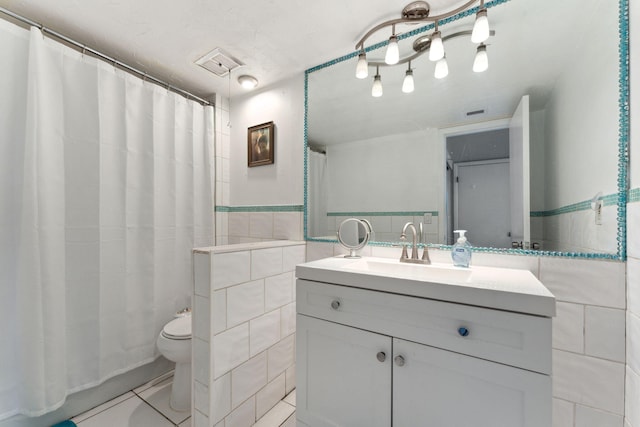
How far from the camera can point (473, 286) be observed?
0.82 m

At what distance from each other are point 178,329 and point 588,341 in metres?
1.92

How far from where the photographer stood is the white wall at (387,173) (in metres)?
1.37

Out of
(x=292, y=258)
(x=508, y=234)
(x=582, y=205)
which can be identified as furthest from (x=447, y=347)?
(x=292, y=258)

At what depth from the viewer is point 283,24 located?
133 centimetres

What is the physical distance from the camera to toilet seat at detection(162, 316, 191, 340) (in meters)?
1.41

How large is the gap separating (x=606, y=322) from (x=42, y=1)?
270cm

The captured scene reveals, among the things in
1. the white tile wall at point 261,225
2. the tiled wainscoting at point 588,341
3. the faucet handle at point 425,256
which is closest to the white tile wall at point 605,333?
the tiled wainscoting at point 588,341

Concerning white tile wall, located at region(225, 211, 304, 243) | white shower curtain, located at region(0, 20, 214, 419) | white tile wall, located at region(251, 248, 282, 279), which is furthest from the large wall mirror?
white shower curtain, located at region(0, 20, 214, 419)

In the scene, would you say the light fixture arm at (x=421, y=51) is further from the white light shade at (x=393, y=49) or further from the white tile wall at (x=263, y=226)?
the white tile wall at (x=263, y=226)

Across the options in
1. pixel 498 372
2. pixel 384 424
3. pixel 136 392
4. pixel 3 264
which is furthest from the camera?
pixel 136 392

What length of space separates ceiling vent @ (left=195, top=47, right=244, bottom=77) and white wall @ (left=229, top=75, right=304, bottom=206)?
299 millimetres

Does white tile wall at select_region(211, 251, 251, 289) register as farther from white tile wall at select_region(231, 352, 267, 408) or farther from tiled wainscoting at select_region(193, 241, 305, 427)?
white tile wall at select_region(231, 352, 267, 408)

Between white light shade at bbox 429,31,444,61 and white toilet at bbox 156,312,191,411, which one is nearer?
white light shade at bbox 429,31,444,61

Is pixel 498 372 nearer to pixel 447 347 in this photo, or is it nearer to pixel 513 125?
pixel 447 347
